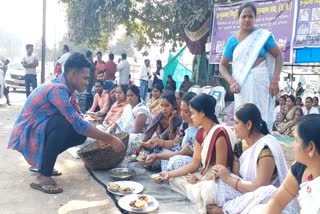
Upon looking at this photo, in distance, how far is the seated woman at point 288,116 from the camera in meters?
7.09

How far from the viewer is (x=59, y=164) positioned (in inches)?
169

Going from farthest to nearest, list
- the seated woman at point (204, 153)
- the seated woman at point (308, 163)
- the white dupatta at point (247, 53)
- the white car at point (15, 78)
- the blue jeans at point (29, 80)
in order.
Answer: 1. the white car at point (15, 78)
2. the blue jeans at point (29, 80)
3. the white dupatta at point (247, 53)
4. the seated woman at point (204, 153)
5. the seated woman at point (308, 163)

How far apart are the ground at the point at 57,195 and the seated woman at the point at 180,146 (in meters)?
0.65

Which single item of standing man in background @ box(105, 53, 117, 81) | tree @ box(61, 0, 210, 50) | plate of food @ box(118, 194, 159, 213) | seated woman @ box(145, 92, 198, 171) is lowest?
plate of food @ box(118, 194, 159, 213)

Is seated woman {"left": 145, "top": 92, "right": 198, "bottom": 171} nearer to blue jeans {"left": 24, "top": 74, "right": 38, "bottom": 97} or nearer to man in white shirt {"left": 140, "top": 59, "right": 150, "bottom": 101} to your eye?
blue jeans {"left": 24, "top": 74, "right": 38, "bottom": 97}

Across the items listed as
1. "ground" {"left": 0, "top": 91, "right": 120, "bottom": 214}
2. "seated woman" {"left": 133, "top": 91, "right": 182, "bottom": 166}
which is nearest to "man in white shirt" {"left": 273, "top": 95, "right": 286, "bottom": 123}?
"seated woman" {"left": 133, "top": 91, "right": 182, "bottom": 166}

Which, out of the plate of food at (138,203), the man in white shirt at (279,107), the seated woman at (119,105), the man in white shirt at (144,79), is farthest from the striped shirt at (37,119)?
the man in white shirt at (144,79)

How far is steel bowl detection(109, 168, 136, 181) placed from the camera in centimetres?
357

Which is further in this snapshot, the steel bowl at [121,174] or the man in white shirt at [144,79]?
the man in white shirt at [144,79]

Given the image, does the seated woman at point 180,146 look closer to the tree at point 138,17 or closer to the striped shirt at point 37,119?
the striped shirt at point 37,119

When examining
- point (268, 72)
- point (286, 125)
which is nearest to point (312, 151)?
point (268, 72)

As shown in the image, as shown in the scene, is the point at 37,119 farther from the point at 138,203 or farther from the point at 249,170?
the point at 249,170

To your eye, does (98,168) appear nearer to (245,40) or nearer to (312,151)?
(245,40)

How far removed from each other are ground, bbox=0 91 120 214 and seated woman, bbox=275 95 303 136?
4388 mm
